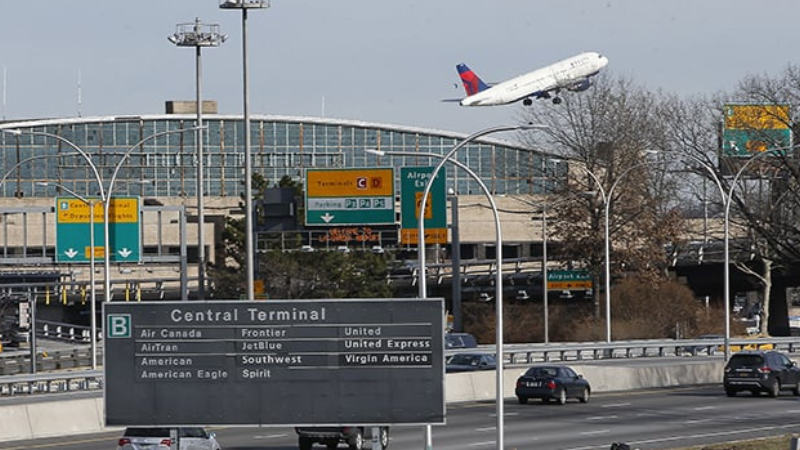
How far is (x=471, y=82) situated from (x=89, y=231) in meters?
48.1

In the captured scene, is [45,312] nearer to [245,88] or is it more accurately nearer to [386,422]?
[245,88]

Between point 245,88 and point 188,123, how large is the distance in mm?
78054

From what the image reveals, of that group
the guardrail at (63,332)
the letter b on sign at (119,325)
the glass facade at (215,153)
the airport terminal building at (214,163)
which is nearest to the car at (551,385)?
the letter b on sign at (119,325)

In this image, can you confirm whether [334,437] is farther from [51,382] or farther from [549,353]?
[549,353]

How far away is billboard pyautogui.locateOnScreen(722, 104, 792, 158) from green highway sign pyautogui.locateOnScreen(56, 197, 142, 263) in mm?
29281

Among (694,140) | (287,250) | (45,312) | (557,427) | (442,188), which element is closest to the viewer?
A: (557,427)

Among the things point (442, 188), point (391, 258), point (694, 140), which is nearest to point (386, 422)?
point (442, 188)

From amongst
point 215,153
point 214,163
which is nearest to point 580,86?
point 214,163

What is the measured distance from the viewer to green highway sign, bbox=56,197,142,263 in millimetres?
65438

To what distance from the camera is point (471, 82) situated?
10912cm

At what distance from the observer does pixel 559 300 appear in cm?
9231

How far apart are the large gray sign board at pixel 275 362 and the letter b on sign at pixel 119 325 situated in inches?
0.6

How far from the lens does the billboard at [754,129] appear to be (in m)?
73.2

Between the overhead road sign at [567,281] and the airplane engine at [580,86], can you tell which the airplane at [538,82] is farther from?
the overhead road sign at [567,281]
